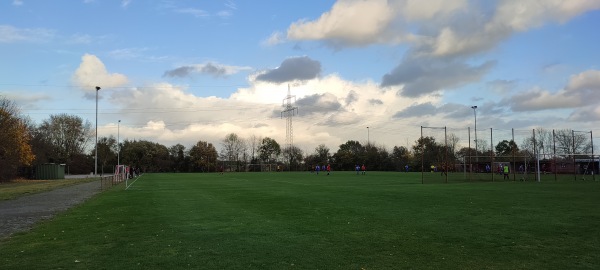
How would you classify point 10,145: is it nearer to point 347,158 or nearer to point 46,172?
point 46,172

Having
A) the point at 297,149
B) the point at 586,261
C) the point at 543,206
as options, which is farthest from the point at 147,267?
the point at 297,149

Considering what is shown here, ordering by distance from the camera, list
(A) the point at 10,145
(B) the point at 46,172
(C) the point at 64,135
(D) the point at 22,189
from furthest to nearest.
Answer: (C) the point at 64,135 → (B) the point at 46,172 → (A) the point at 10,145 → (D) the point at 22,189

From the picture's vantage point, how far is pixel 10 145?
5606cm

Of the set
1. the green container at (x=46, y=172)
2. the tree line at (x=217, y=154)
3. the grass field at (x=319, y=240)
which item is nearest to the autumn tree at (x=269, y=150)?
the tree line at (x=217, y=154)

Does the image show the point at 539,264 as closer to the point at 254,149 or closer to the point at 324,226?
the point at 324,226

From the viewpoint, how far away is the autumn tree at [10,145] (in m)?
54.5

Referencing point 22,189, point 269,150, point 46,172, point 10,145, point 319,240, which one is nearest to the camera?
point 319,240

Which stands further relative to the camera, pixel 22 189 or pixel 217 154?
pixel 217 154

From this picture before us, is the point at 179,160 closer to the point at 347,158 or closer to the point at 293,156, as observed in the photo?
the point at 293,156

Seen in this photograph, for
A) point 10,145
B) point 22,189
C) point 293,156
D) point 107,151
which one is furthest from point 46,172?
point 293,156

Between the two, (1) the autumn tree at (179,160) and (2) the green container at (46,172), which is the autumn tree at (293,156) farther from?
(2) the green container at (46,172)

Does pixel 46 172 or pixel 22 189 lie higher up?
pixel 46 172

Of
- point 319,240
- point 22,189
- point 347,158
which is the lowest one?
point 22,189

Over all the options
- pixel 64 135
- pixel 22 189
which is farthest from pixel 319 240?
pixel 64 135
